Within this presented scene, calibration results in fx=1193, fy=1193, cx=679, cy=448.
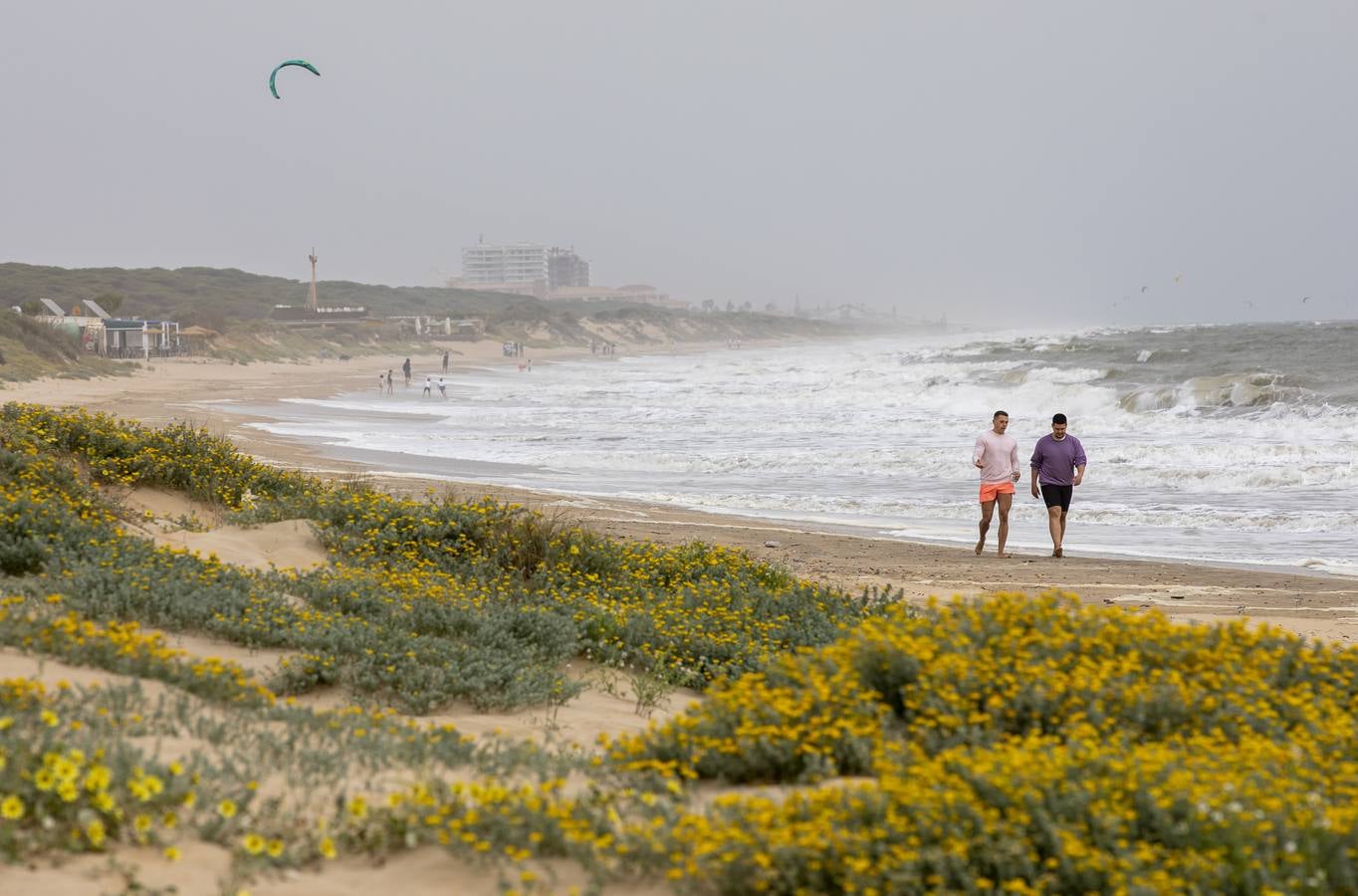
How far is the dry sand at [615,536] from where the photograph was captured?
12.1 ft

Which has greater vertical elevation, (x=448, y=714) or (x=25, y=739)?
(x=25, y=739)

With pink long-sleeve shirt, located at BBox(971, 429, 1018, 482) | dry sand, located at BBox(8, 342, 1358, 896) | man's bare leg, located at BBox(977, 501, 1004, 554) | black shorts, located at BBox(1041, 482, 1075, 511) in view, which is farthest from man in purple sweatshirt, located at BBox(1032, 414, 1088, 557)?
dry sand, located at BBox(8, 342, 1358, 896)

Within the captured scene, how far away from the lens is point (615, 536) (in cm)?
1355

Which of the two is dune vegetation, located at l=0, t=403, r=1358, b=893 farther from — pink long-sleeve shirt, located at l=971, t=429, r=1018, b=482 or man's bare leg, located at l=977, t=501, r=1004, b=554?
pink long-sleeve shirt, located at l=971, t=429, r=1018, b=482

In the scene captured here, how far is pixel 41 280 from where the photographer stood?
104188 millimetres

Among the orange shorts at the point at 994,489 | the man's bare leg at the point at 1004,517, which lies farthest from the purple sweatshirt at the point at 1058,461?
the man's bare leg at the point at 1004,517

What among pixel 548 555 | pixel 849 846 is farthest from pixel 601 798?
pixel 548 555

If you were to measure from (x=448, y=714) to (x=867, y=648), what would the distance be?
235cm

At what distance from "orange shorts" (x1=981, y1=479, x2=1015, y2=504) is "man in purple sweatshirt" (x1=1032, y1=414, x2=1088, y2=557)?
28cm

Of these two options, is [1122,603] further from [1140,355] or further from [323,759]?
[1140,355]

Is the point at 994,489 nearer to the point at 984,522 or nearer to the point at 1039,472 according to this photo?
the point at 984,522

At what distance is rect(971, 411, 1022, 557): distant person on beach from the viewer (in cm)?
1317

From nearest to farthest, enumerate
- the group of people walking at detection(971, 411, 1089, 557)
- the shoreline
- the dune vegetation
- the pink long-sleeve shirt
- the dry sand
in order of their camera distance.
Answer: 1. the dune vegetation
2. the dry sand
3. the shoreline
4. the group of people walking at detection(971, 411, 1089, 557)
5. the pink long-sleeve shirt

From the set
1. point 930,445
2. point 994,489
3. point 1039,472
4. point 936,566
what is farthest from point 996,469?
point 930,445
